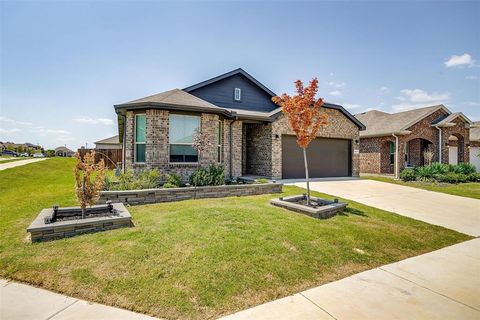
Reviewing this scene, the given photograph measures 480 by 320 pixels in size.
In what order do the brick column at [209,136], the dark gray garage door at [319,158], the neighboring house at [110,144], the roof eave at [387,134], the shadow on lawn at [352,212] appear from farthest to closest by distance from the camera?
the neighboring house at [110,144] → the roof eave at [387,134] → the dark gray garage door at [319,158] → the brick column at [209,136] → the shadow on lawn at [352,212]

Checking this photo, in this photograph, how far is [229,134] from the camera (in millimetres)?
13016

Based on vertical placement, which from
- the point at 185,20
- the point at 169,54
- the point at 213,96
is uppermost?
the point at 185,20

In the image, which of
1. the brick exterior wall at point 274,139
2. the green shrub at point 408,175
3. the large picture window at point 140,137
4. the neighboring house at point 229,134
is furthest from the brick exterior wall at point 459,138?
the large picture window at point 140,137

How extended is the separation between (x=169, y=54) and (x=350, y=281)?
11.9 metres

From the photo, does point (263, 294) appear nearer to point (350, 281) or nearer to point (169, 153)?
point (350, 281)

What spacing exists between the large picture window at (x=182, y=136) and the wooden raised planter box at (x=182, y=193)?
8.82ft

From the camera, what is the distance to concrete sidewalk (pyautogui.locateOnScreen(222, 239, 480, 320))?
107 inches

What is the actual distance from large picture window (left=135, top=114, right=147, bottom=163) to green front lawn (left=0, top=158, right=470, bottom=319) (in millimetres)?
4386

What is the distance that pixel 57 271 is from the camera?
11.2ft

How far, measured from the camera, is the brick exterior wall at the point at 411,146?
1792 centimetres

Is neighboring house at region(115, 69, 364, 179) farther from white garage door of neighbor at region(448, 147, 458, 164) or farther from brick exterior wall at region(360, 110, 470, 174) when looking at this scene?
white garage door of neighbor at region(448, 147, 458, 164)

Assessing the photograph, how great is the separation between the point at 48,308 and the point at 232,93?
47.7ft

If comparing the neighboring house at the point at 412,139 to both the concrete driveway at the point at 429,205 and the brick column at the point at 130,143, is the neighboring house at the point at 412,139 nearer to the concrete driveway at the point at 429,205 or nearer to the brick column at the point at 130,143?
the concrete driveway at the point at 429,205

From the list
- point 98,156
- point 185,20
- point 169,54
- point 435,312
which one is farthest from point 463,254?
point 98,156
